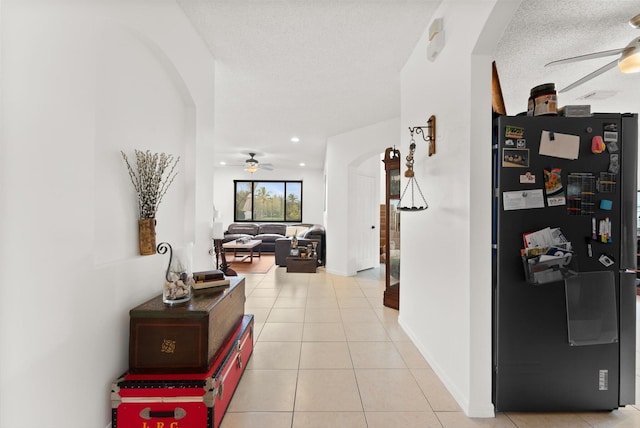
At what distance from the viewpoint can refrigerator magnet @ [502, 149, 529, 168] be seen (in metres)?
1.80

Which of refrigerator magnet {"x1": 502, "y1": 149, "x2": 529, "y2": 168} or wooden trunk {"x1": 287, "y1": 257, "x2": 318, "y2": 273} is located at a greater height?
refrigerator magnet {"x1": 502, "y1": 149, "x2": 529, "y2": 168}

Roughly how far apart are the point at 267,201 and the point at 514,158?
9003mm

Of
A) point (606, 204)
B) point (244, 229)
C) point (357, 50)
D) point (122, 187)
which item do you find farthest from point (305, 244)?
point (606, 204)

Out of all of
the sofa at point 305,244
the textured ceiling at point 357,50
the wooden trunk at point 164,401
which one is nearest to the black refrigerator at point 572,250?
the textured ceiling at point 357,50

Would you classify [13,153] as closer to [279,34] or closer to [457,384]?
[279,34]

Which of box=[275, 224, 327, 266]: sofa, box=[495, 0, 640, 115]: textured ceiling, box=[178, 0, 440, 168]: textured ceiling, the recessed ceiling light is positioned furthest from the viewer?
box=[275, 224, 327, 266]: sofa

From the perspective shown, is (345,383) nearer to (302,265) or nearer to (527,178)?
(527,178)

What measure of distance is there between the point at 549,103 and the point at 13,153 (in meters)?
2.76

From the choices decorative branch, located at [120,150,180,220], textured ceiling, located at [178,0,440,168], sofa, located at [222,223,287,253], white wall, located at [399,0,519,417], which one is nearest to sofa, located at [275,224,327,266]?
sofa, located at [222,223,287,253]

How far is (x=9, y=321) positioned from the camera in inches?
42.8

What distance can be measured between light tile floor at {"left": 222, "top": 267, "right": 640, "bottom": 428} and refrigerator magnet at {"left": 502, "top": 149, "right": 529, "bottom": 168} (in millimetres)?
1561

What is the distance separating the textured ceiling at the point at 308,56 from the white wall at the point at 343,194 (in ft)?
1.31

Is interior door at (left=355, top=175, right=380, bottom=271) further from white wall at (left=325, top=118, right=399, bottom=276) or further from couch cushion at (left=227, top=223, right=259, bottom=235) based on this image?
couch cushion at (left=227, top=223, right=259, bottom=235)

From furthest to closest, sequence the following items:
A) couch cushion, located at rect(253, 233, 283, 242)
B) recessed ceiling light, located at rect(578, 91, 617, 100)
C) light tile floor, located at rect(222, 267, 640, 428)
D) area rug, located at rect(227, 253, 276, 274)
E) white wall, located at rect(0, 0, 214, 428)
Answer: couch cushion, located at rect(253, 233, 283, 242)
area rug, located at rect(227, 253, 276, 274)
recessed ceiling light, located at rect(578, 91, 617, 100)
light tile floor, located at rect(222, 267, 640, 428)
white wall, located at rect(0, 0, 214, 428)
